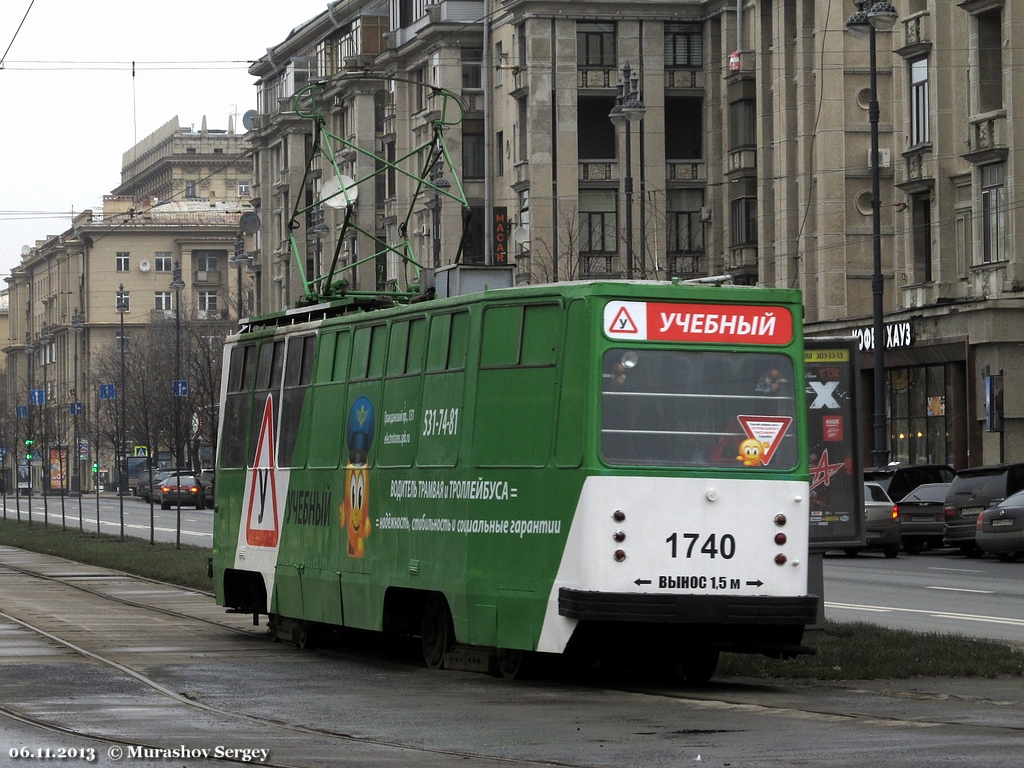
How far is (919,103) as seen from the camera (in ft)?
161

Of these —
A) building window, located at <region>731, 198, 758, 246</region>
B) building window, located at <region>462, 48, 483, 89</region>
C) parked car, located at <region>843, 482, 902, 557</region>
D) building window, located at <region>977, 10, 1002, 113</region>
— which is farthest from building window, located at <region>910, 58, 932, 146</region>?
building window, located at <region>462, 48, 483, 89</region>

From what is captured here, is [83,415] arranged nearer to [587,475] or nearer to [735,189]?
[735,189]

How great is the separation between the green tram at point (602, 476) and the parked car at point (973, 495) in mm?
21813

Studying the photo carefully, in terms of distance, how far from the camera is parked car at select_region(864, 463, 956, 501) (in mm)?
40625

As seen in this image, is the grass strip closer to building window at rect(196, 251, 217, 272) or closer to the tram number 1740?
the tram number 1740

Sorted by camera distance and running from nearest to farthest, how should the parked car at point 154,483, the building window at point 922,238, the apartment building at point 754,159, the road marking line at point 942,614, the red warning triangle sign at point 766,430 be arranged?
the red warning triangle sign at point 766,430, the road marking line at point 942,614, the apartment building at point 754,159, the building window at point 922,238, the parked car at point 154,483

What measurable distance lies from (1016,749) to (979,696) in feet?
10.6

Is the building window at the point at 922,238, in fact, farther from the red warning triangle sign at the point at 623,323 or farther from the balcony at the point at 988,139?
the red warning triangle sign at the point at 623,323

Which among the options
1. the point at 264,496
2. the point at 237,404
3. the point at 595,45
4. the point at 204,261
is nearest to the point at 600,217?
the point at 595,45

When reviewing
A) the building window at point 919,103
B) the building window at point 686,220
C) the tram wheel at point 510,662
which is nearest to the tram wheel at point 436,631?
the tram wheel at point 510,662

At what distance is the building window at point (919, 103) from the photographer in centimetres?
4862

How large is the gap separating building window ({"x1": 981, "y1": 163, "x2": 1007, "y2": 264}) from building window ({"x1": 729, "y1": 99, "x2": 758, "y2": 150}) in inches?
557

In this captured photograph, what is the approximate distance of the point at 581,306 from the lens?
13.9 metres

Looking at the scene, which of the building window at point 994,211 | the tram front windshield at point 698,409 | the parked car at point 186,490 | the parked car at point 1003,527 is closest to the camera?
the tram front windshield at point 698,409
